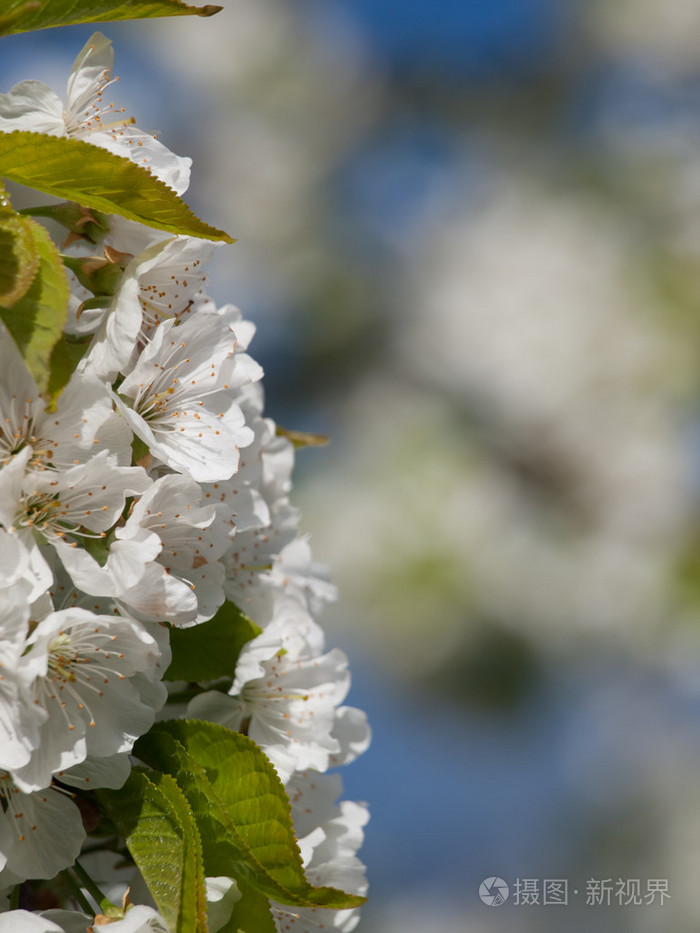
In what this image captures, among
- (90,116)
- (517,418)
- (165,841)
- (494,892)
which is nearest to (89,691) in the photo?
(165,841)

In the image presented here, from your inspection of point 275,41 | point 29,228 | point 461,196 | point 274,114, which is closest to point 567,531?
point 461,196

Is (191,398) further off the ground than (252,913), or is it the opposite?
(191,398)

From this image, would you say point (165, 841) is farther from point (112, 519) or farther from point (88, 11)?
point (88, 11)

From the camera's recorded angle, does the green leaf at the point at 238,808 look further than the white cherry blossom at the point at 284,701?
No

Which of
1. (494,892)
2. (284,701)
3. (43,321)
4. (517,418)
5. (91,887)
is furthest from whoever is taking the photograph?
(517,418)

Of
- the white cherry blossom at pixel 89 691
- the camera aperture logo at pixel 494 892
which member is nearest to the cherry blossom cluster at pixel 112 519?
the white cherry blossom at pixel 89 691

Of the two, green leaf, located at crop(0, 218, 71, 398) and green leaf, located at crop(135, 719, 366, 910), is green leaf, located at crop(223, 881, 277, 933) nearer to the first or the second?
green leaf, located at crop(135, 719, 366, 910)

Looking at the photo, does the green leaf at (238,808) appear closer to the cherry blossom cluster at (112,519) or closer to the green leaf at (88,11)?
the cherry blossom cluster at (112,519)
